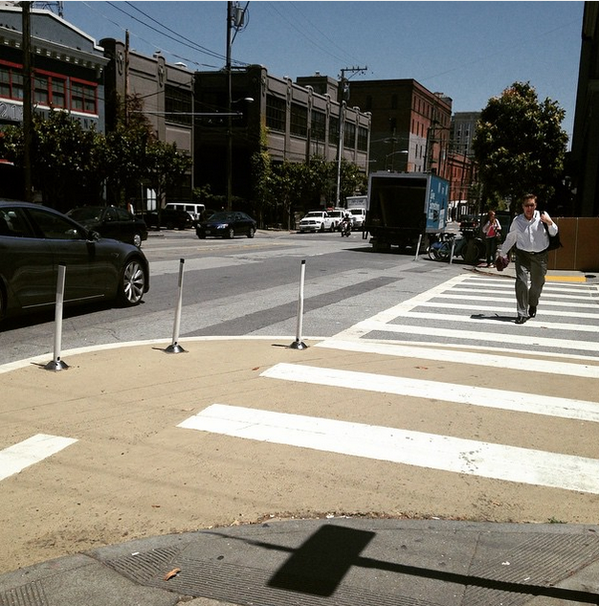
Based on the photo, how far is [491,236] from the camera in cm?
2230

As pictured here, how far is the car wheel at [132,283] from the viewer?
10.8 metres

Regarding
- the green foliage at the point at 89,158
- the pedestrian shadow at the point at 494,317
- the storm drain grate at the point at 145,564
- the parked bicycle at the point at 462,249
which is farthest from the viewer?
the green foliage at the point at 89,158

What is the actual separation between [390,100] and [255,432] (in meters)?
95.6

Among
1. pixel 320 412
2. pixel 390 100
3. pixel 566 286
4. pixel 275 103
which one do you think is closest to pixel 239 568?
pixel 320 412

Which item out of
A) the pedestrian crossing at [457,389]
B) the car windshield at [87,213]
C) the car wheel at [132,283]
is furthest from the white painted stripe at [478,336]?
the car windshield at [87,213]

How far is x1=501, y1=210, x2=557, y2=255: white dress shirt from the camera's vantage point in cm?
1008

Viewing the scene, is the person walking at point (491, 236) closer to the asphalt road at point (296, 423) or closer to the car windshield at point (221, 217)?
the asphalt road at point (296, 423)

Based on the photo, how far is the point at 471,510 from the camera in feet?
12.9

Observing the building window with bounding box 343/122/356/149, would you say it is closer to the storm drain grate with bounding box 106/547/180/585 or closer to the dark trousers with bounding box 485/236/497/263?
the dark trousers with bounding box 485/236/497/263

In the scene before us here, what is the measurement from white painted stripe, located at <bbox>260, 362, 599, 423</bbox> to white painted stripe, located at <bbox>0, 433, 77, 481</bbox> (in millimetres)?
2356

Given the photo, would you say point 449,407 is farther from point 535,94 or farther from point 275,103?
point 275,103

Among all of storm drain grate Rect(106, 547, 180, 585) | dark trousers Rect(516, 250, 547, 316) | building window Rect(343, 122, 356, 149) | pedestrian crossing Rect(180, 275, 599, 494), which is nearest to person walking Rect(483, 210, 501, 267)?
pedestrian crossing Rect(180, 275, 599, 494)

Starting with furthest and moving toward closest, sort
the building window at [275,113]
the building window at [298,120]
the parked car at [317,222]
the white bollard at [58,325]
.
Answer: the building window at [298,120]
the building window at [275,113]
the parked car at [317,222]
the white bollard at [58,325]

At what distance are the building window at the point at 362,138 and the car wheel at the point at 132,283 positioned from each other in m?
76.3
